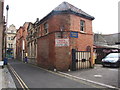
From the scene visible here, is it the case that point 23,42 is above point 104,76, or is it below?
above

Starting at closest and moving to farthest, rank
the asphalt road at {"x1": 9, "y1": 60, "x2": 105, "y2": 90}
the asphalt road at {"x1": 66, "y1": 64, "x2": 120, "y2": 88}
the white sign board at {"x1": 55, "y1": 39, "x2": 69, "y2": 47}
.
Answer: the asphalt road at {"x1": 9, "y1": 60, "x2": 105, "y2": 90} < the asphalt road at {"x1": 66, "y1": 64, "x2": 120, "y2": 88} < the white sign board at {"x1": 55, "y1": 39, "x2": 69, "y2": 47}

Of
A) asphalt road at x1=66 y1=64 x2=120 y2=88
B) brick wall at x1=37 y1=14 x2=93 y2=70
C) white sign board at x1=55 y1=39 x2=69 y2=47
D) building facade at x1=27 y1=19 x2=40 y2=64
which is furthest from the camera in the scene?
building facade at x1=27 y1=19 x2=40 y2=64

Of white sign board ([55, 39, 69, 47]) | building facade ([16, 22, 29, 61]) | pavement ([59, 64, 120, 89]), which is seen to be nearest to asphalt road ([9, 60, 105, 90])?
pavement ([59, 64, 120, 89])

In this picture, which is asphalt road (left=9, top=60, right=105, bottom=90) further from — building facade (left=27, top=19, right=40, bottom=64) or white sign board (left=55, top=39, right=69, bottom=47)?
building facade (left=27, top=19, right=40, bottom=64)

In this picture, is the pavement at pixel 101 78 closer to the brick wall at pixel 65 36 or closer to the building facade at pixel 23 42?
the brick wall at pixel 65 36

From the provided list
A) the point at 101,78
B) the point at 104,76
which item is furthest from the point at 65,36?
the point at 101,78

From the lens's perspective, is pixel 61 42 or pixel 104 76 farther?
pixel 61 42

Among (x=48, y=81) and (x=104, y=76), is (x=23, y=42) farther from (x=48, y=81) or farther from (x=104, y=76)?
(x=104, y=76)

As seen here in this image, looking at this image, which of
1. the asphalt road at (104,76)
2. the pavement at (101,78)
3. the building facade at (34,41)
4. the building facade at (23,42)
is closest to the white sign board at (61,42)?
the asphalt road at (104,76)

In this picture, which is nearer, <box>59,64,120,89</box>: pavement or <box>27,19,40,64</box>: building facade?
<box>59,64,120,89</box>: pavement

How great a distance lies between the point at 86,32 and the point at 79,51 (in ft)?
10.1

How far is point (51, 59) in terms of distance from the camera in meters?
14.1

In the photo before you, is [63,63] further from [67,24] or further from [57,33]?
[67,24]

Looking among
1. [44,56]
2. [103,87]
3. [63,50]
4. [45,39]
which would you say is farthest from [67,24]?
[103,87]
